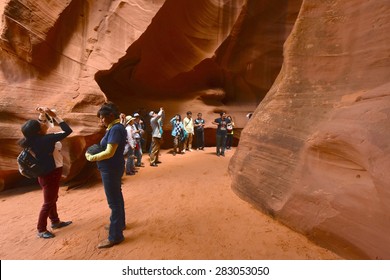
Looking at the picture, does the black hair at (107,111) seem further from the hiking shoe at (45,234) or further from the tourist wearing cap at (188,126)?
the tourist wearing cap at (188,126)

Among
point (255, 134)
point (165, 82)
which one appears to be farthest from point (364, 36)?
point (165, 82)

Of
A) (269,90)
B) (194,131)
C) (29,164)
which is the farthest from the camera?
(194,131)

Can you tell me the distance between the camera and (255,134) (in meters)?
4.26

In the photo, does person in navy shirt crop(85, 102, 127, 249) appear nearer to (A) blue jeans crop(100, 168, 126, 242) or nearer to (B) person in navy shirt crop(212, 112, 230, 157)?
(A) blue jeans crop(100, 168, 126, 242)

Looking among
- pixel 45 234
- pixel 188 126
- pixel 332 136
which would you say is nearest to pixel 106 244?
pixel 45 234

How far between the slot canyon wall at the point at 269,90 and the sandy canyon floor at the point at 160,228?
354 millimetres

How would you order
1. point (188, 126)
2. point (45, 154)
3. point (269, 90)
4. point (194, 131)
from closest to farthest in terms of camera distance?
point (45, 154), point (269, 90), point (188, 126), point (194, 131)

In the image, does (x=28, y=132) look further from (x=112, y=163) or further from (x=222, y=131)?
(x=222, y=131)

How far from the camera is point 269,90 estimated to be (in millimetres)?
5297

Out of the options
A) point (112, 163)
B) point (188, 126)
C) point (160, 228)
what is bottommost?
point (160, 228)

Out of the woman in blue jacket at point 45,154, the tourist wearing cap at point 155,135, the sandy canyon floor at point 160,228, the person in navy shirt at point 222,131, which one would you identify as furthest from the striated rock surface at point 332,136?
the person in navy shirt at point 222,131

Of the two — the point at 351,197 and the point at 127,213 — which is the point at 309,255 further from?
the point at 127,213

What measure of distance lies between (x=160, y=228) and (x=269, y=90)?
13.2 feet

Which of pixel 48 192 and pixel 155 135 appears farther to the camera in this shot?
pixel 155 135
